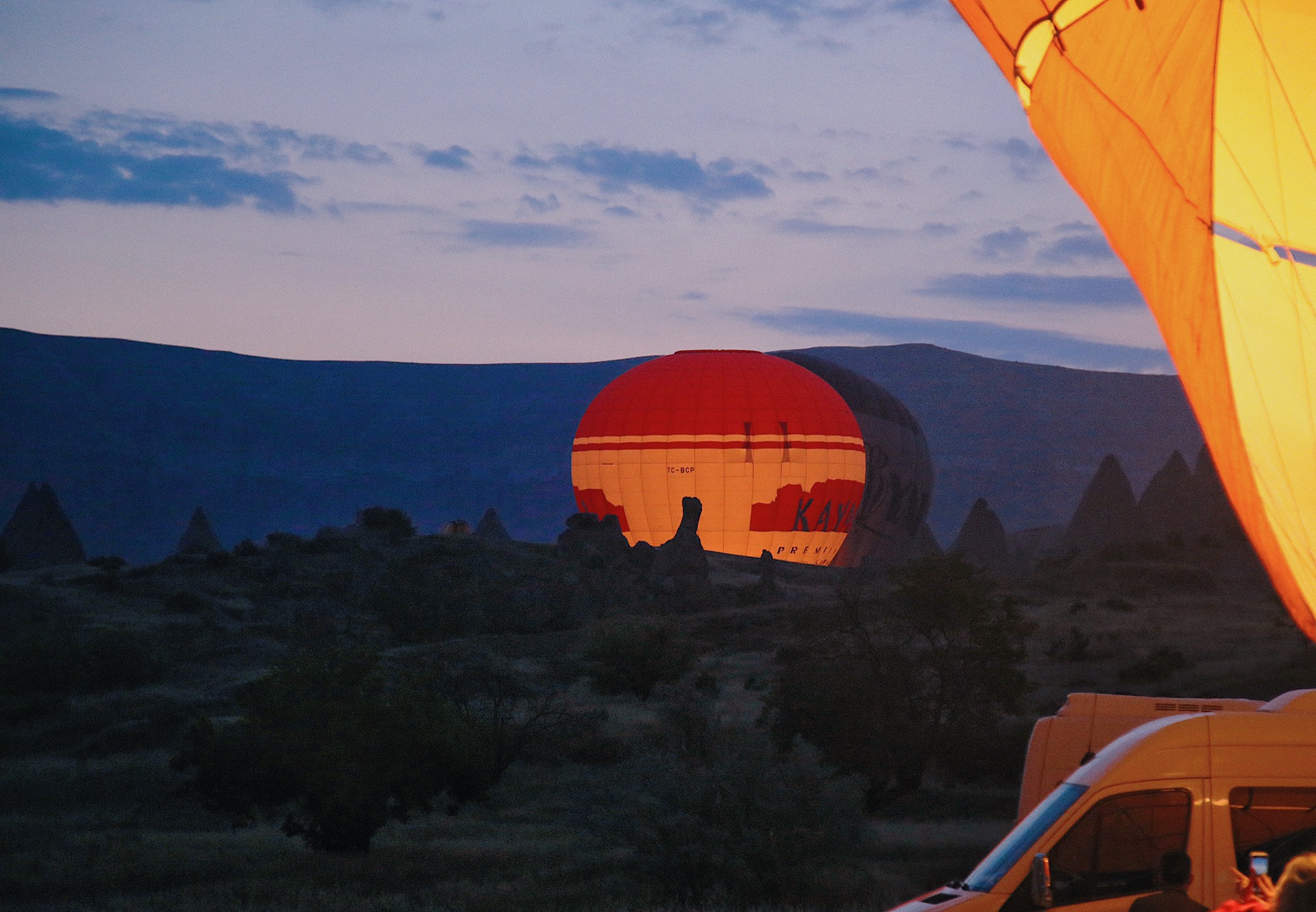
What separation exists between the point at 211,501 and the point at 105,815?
122460mm

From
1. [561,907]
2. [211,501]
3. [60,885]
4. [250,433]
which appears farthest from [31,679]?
[250,433]

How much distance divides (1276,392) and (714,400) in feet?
137

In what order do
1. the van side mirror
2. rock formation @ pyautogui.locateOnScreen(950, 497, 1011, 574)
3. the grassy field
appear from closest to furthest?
the van side mirror < the grassy field < rock formation @ pyautogui.locateOnScreen(950, 497, 1011, 574)

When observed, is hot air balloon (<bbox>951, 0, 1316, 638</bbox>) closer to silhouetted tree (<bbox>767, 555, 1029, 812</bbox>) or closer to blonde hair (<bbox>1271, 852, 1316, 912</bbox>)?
blonde hair (<bbox>1271, 852, 1316, 912</bbox>)

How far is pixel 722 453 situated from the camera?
157 ft

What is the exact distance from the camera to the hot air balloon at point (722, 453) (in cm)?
4791

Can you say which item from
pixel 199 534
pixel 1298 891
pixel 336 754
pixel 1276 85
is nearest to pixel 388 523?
pixel 336 754

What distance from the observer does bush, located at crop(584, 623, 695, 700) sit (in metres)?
30.5

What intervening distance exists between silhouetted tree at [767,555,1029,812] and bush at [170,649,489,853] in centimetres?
442

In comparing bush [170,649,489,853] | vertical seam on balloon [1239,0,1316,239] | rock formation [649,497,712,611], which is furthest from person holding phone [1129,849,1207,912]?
rock formation [649,497,712,611]

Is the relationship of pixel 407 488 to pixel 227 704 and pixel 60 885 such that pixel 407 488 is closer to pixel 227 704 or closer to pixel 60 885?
pixel 227 704

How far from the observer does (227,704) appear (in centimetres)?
2731

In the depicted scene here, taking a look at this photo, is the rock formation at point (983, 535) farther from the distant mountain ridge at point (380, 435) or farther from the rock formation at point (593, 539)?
the distant mountain ridge at point (380, 435)

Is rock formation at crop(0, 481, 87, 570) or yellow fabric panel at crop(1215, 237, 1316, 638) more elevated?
yellow fabric panel at crop(1215, 237, 1316, 638)
